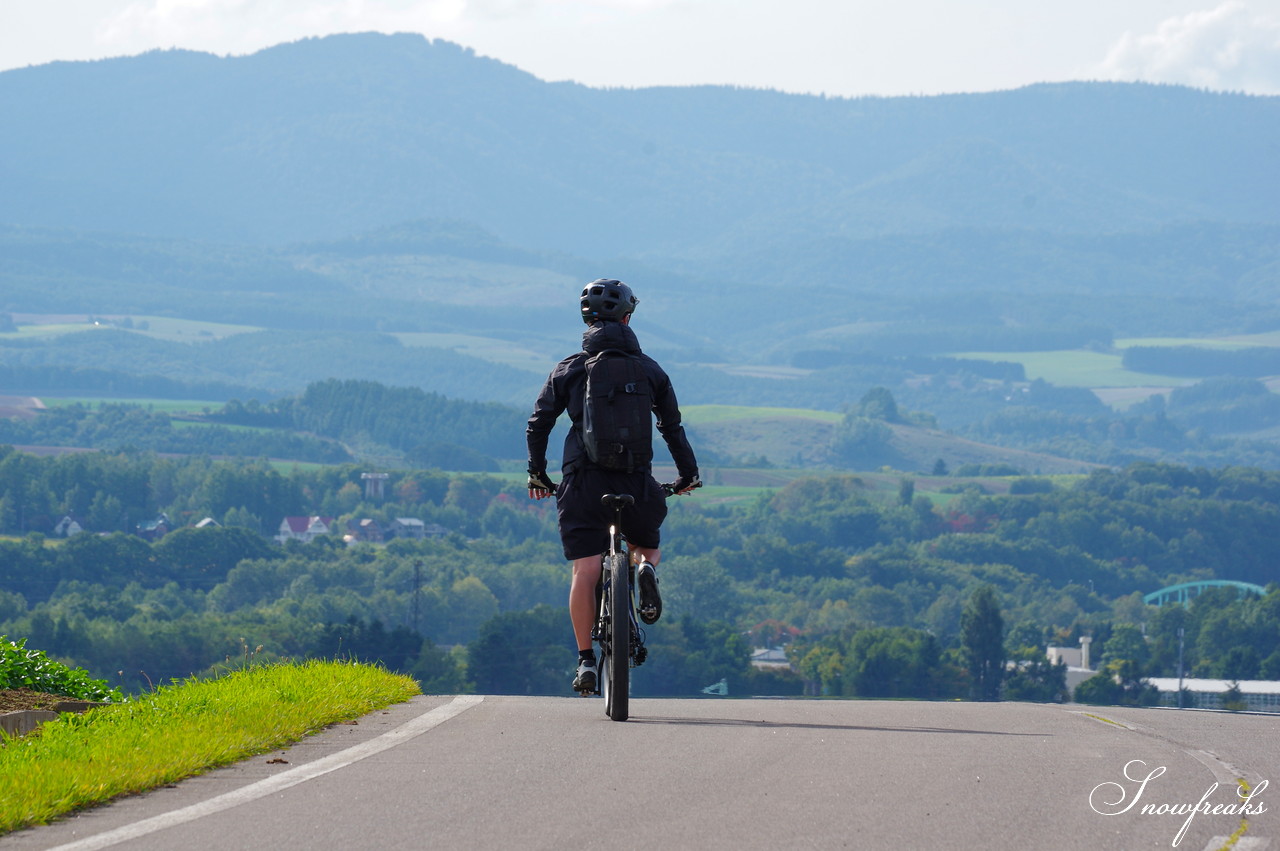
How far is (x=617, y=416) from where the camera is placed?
968cm

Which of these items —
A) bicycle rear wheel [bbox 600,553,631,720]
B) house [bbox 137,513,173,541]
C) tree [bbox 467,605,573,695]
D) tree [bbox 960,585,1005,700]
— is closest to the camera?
bicycle rear wheel [bbox 600,553,631,720]

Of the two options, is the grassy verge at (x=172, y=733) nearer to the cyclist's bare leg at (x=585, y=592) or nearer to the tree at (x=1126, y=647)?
the cyclist's bare leg at (x=585, y=592)

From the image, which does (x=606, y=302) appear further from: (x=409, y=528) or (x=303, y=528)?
(x=409, y=528)

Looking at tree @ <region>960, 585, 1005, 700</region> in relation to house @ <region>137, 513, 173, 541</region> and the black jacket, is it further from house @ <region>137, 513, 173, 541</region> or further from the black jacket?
the black jacket

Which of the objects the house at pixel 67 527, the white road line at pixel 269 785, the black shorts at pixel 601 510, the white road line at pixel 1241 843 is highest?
the black shorts at pixel 601 510

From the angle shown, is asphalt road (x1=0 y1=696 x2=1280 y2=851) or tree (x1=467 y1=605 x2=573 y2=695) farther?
tree (x1=467 y1=605 x2=573 y2=695)

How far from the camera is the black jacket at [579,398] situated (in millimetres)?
9797

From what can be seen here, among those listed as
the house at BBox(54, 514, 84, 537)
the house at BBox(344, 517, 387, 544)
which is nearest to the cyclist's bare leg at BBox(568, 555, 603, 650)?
the house at BBox(344, 517, 387, 544)

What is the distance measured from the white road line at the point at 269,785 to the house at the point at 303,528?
564 feet

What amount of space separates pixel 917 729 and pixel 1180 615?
143 meters

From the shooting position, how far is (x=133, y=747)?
308 inches

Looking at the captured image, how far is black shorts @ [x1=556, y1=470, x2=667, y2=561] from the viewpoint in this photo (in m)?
9.77

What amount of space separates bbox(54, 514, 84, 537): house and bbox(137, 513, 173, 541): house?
5.82m

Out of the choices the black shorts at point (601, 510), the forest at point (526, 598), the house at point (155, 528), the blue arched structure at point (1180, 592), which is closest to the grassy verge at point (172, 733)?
the black shorts at point (601, 510)
